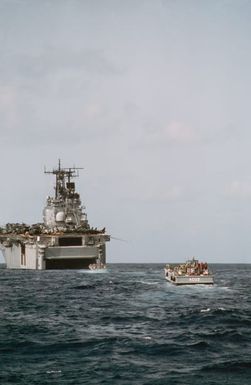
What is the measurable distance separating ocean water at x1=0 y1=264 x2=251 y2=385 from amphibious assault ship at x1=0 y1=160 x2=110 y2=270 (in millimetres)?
56601

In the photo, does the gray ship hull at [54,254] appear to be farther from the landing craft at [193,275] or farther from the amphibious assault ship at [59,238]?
the landing craft at [193,275]

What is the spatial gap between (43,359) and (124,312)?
59.2 ft

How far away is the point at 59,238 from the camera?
115 metres

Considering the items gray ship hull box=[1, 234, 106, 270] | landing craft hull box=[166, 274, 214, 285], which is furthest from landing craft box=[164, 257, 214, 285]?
gray ship hull box=[1, 234, 106, 270]

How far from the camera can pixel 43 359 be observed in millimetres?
28453

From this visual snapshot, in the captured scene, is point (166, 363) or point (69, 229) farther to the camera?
point (69, 229)

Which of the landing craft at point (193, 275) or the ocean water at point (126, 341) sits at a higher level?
the landing craft at point (193, 275)

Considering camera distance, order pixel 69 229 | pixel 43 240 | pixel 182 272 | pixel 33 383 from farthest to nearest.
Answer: pixel 69 229
pixel 43 240
pixel 182 272
pixel 33 383

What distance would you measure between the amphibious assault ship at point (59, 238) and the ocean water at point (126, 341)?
5660cm

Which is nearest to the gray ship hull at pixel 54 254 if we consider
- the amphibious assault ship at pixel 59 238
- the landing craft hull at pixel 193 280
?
the amphibious assault ship at pixel 59 238

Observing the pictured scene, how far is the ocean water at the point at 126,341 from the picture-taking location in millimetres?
25078

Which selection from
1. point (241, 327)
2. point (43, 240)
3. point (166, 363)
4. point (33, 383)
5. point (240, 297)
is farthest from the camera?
point (43, 240)

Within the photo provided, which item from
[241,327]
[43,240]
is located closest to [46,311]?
[241,327]

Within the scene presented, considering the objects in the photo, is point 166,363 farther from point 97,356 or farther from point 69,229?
point 69,229
